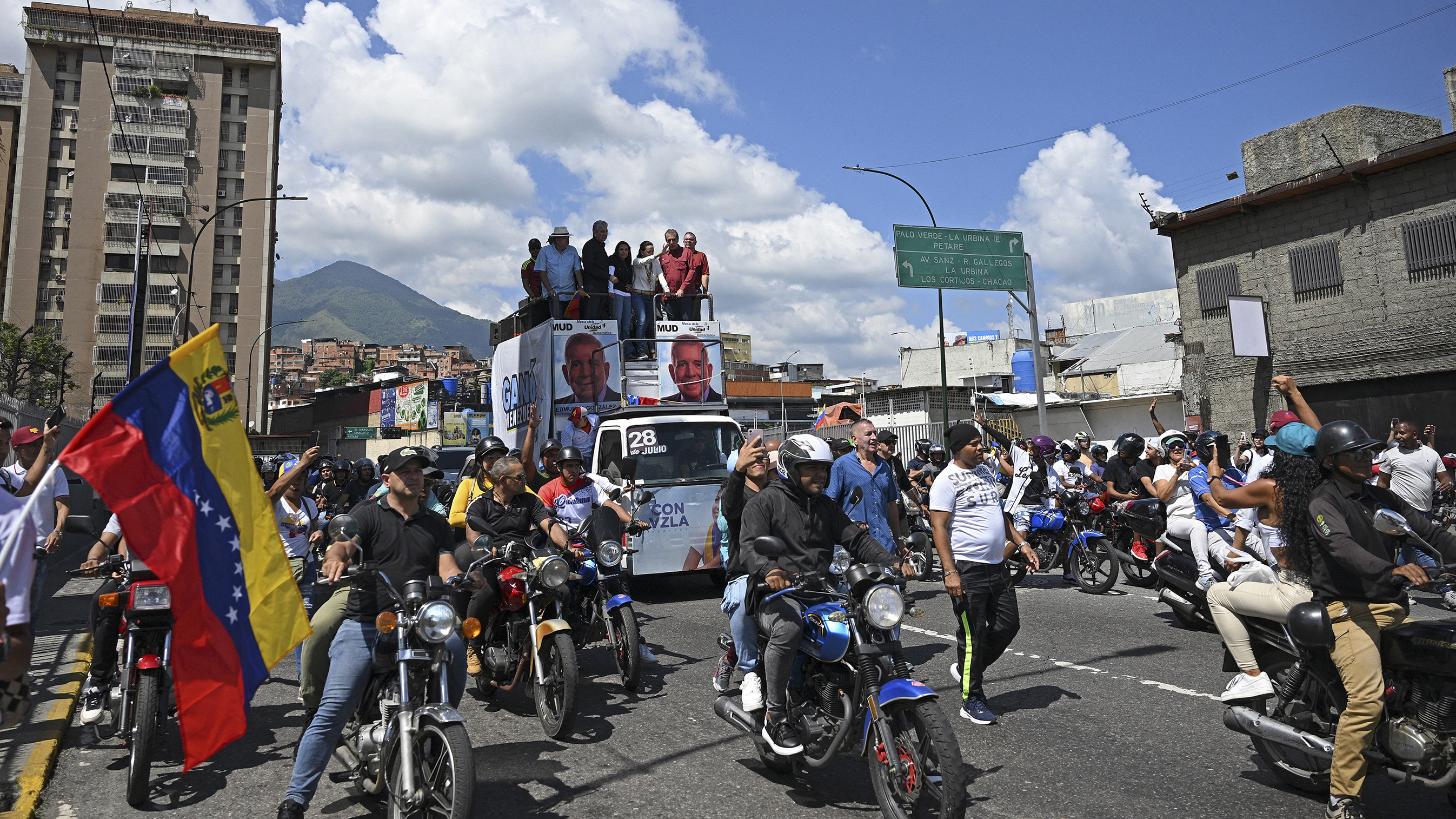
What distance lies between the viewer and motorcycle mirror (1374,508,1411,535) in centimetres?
405

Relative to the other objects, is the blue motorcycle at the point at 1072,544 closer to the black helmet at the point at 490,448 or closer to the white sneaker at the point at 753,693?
the black helmet at the point at 490,448

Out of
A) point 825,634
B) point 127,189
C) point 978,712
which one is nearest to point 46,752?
point 825,634

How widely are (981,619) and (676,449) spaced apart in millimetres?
6005

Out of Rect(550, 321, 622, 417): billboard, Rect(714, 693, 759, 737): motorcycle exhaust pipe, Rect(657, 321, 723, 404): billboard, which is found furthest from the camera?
Rect(657, 321, 723, 404): billboard

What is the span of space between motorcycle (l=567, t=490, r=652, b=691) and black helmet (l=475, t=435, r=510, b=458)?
96cm

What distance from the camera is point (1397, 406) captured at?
21438 mm

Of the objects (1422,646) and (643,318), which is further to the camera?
(643,318)

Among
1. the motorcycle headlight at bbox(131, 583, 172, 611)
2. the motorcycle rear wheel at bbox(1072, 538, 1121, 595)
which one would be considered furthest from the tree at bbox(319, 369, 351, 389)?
the motorcycle headlight at bbox(131, 583, 172, 611)

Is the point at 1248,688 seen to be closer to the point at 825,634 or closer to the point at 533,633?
the point at 825,634

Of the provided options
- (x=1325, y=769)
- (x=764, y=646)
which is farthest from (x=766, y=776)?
(x=1325, y=769)

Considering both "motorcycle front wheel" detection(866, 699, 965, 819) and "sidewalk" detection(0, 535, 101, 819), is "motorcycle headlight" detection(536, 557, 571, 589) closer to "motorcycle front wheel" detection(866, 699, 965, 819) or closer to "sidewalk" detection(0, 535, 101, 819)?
"motorcycle front wheel" detection(866, 699, 965, 819)

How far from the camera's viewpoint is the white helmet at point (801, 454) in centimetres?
475

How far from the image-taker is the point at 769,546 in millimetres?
4324

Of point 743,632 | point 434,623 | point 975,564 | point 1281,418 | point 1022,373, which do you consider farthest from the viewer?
point 1022,373
